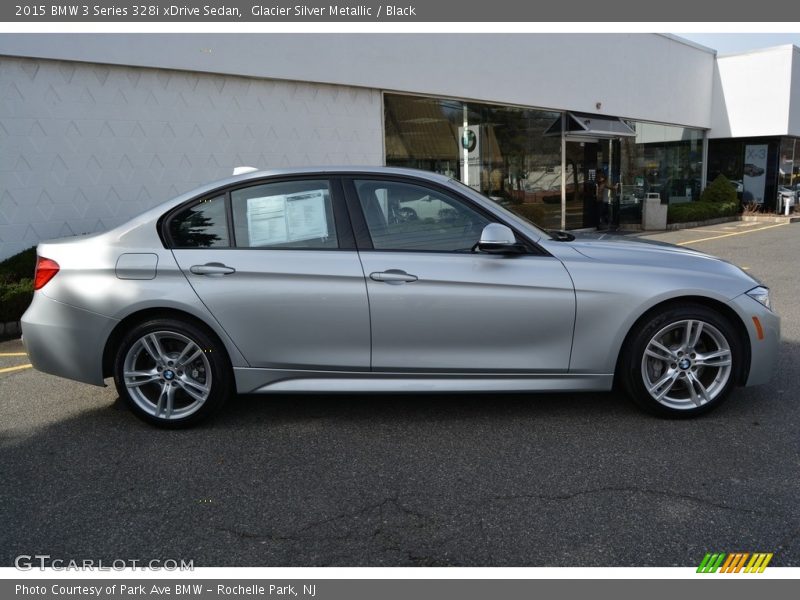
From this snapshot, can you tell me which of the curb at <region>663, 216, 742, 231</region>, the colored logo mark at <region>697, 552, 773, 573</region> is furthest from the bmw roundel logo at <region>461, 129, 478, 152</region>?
the colored logo mark at <region>697, 552, 773, 573</region>

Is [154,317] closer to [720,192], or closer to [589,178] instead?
[589,178]

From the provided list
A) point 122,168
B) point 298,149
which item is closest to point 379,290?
point 122,168

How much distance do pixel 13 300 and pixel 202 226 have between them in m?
4.01

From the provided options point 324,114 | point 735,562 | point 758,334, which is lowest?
point 735,562

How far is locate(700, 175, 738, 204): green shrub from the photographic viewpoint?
22875 millimetres

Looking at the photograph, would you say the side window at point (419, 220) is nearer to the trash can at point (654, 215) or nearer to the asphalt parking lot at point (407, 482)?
the asphalt parking lot at point (407, 482)

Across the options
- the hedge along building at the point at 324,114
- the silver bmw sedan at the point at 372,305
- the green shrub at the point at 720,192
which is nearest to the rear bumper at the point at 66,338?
the silver bmw sedan at the point at 372,305

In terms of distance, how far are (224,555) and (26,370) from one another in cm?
393

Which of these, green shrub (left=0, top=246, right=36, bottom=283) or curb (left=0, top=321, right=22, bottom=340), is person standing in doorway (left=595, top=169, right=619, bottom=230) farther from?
curb (left=0, top=321, right=22, bottom=340)

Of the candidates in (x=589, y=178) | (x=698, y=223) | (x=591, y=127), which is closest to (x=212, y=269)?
(x=591, y=127)

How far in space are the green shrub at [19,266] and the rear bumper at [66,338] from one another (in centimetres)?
381

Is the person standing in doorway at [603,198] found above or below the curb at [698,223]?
above

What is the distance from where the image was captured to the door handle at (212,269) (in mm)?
4086

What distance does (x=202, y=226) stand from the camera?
4.25m
